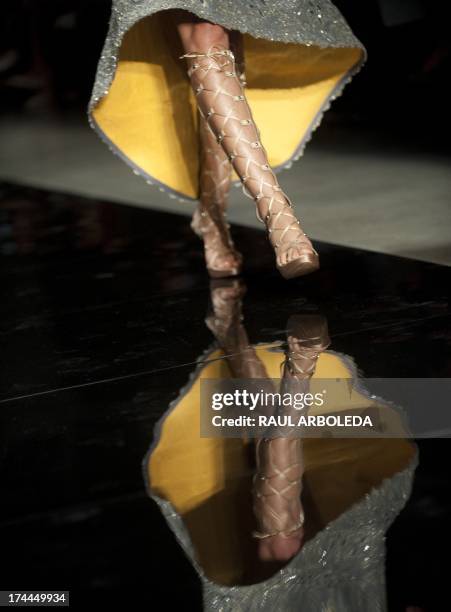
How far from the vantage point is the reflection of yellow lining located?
3.32ft

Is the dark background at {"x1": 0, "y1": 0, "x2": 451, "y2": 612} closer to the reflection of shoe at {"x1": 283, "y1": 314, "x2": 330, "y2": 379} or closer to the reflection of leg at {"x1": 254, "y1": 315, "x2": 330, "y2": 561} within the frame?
the reflection of leg at {"x1": 254, "y1": 315, "x2": 330, "y2": 561}

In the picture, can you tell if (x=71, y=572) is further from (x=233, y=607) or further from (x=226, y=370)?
(x=226, y=370)

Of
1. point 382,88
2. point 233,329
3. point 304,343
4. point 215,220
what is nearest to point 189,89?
point 215,220

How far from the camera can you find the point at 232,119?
180 cm

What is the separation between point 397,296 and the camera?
181 cm

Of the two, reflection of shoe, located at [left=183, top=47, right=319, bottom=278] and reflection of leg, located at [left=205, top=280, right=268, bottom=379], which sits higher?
reflection of shoe, located at [left=183, top=47, right=319, bottom=278]

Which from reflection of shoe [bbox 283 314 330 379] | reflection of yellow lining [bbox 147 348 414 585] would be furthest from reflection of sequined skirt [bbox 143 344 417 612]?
reflection of shoe [bbox 283 314 330 379]

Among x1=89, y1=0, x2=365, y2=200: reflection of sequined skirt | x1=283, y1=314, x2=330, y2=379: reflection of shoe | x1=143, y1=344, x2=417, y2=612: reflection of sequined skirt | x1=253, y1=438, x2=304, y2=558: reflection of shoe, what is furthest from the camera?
x1=89, y1=0, x2=365, y2=200: reflection of sequined skirt

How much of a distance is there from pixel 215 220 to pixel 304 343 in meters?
0.55

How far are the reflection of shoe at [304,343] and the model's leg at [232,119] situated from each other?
0.43 feet

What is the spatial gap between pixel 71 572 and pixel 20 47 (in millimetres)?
6520

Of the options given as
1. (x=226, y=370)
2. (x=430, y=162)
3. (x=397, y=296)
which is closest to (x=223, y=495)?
(x=226, y=370)

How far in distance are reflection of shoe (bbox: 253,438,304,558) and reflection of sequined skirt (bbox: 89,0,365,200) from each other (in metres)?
0.89

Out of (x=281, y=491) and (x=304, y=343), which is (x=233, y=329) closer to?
(x=304, y=343)
